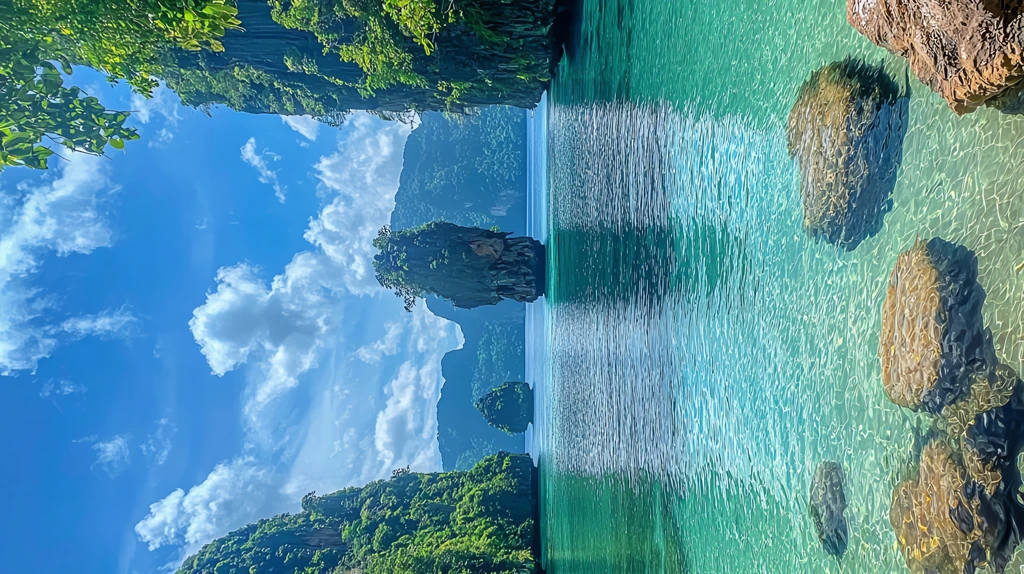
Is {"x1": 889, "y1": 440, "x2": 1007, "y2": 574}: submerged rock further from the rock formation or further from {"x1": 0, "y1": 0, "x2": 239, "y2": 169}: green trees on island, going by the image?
the rock formation

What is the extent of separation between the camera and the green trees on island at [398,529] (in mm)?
25589

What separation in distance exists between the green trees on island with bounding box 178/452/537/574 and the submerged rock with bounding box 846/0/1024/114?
23.0 m

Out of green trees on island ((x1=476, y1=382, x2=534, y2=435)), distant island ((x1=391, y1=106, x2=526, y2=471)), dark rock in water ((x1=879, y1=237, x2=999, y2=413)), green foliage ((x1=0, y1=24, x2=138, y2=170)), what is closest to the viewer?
dark rock in water ((x1=879, y1=237, x2=999, y2=413))

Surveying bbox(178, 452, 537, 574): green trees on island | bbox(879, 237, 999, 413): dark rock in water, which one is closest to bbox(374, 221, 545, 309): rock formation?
bbox(178, 452, 537, 574): green trees on island

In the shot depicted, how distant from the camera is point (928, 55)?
322cm

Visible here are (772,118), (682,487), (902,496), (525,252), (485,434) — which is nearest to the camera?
(902,496)

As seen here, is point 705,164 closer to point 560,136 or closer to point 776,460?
point 776,460

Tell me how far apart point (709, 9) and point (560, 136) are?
14.7 metres

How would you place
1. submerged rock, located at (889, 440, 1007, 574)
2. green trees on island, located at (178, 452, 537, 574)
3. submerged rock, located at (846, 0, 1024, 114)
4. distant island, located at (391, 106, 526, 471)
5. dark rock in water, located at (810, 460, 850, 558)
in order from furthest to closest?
distant island, located at (391, 106, 526, 471) < green trees on island, located at (178, 452, 537, 574) < dark rock in water, located at (810, 460, 850, 558) < submerged rock, located at (889, 440, 1007, 574) < submerged rock, located at (846, 0, 1024, 114)

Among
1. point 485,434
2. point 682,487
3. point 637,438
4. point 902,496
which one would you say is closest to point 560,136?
point 637,438

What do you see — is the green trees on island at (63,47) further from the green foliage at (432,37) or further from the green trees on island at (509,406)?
the green trees on island at (509,406)

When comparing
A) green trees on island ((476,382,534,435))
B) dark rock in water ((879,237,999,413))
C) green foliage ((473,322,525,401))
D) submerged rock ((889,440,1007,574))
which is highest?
green foliage ((473,322,525,401))

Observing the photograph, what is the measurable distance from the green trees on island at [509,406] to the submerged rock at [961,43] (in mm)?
38720

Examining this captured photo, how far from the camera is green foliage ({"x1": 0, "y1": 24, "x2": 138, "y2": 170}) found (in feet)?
24.4
